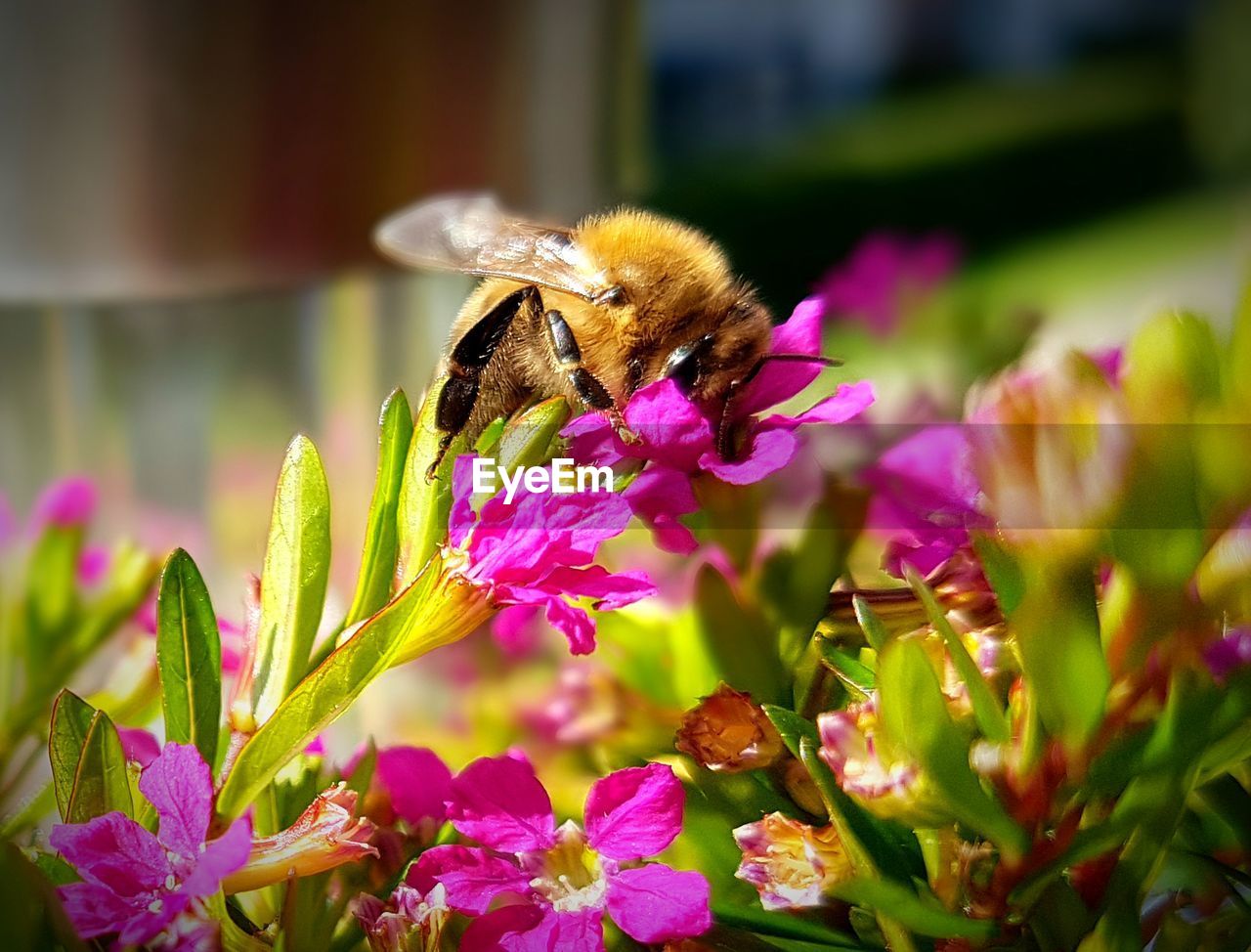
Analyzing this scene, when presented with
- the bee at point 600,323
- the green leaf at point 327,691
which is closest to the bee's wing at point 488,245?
the bee at point 600,323

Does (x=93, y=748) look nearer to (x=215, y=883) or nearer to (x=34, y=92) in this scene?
(x=215, y=883)

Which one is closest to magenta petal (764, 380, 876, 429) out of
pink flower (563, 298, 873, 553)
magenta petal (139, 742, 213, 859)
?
pink flower (563, 298, 873, 553)

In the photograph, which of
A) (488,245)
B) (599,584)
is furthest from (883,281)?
(599,584)

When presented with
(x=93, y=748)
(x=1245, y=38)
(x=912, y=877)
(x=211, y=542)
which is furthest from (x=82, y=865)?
(x=1245, y=38)

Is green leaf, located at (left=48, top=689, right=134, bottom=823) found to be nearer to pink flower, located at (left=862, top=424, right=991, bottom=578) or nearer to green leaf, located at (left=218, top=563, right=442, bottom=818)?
green leaf, located at (left=218, top=563, right=442, bottom=818)

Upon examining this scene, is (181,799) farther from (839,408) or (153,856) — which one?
(839,408)

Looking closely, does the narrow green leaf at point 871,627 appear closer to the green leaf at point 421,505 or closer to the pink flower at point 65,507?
the green leaf at point 421,505
